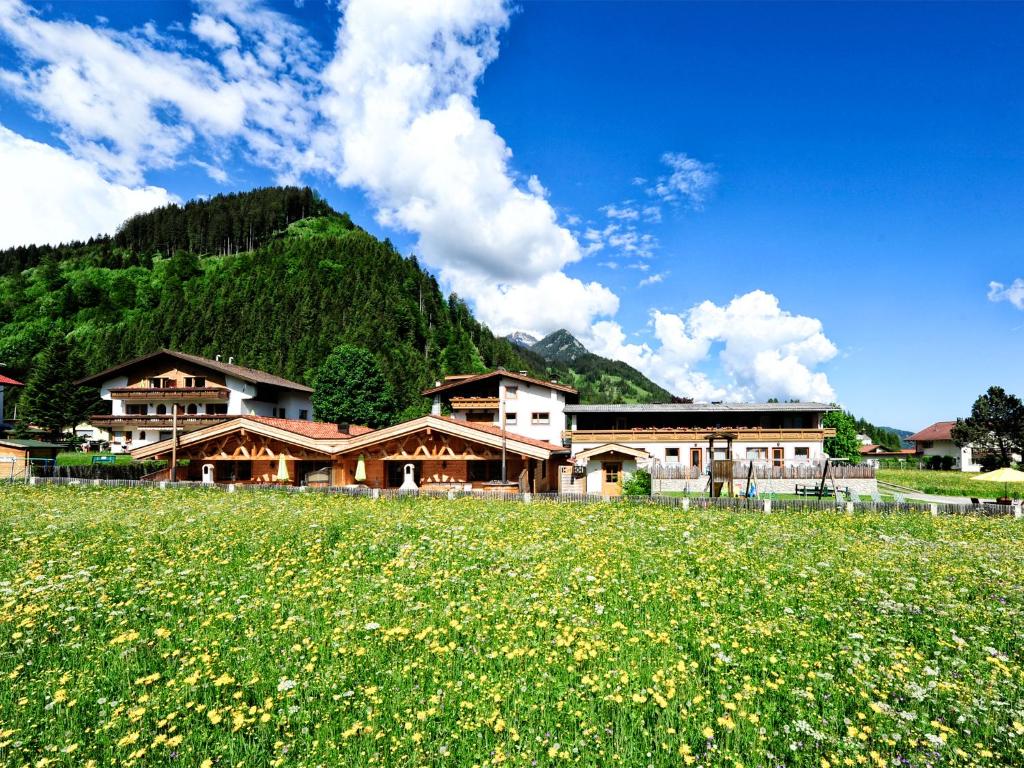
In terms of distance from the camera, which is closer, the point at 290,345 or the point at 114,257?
the point at 290,345

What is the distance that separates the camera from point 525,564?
11391 mm

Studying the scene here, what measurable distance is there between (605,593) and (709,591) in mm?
1989

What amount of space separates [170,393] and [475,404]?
2870 cm

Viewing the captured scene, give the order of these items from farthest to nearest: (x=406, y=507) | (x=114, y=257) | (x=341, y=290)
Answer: (x=114, y=257) < (x=341, y=290) < (x=406, y=507)

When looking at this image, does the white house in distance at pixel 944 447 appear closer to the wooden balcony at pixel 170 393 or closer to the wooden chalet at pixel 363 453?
the wooden chalet at pixel 363 453

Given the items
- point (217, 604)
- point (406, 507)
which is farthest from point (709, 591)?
point (406, 507)

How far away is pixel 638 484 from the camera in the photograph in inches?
1382

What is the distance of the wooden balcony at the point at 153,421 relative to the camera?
158ft

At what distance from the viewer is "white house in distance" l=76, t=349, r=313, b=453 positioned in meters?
48.7

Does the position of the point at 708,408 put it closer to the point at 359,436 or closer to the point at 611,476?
the point at 611,476

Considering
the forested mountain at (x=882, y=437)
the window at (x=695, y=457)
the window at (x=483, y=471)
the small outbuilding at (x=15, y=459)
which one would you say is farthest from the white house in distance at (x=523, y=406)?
the forested mountain at (x=882, y=437)

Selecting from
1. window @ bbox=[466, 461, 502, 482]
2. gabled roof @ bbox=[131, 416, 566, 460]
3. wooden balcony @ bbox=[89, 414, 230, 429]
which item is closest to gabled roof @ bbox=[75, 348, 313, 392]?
wooden balcony @ bbox=[89, 414, 230, 429]

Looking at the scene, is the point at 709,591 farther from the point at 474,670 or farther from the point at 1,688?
the point at 1,688

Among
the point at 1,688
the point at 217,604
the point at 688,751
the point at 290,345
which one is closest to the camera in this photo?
the point at 688,751
